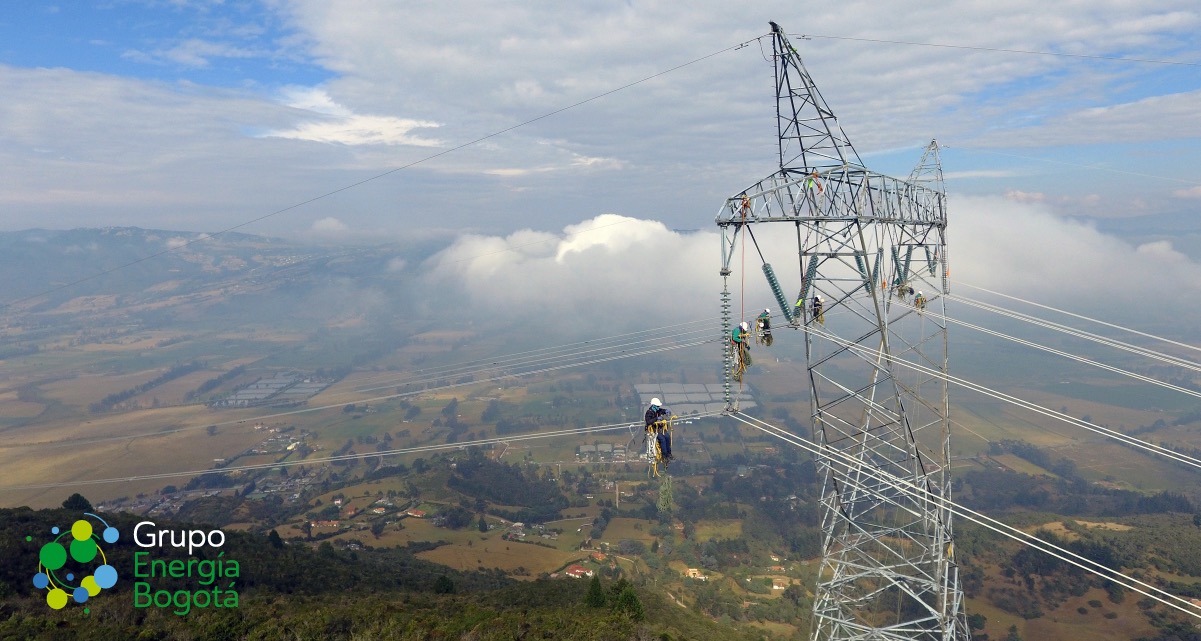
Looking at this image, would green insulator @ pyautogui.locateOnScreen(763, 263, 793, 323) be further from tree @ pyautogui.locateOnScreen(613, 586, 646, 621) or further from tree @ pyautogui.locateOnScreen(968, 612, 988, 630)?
tree @ pyautogui.locateOnScreen(968, 612, 988, 630)

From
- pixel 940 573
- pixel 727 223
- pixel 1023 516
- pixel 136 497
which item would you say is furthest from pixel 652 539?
pixel 136 497

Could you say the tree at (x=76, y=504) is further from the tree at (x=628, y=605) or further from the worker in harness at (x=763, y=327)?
the worker in harness at (x=763, y=327)

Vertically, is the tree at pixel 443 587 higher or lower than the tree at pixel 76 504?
lower

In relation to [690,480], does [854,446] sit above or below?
above

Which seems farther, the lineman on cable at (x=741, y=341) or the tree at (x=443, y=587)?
the tree at (x=443, y=587)

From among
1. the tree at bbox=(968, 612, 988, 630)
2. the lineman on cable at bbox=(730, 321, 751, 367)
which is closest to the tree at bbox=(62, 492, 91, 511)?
the lineman on cable at bbox=(730, 321, 751, 367)

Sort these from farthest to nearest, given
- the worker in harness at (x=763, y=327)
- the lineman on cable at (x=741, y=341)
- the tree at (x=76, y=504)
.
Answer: the tree at (x=76, y=504), the worker in harness at (x=763, y=327), the lineman on cable at (x=741, y=341)

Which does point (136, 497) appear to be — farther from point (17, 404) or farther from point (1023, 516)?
point (1023, 516)

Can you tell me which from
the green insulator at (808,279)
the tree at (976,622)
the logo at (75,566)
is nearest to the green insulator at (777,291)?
the green insulator at (808,279)
